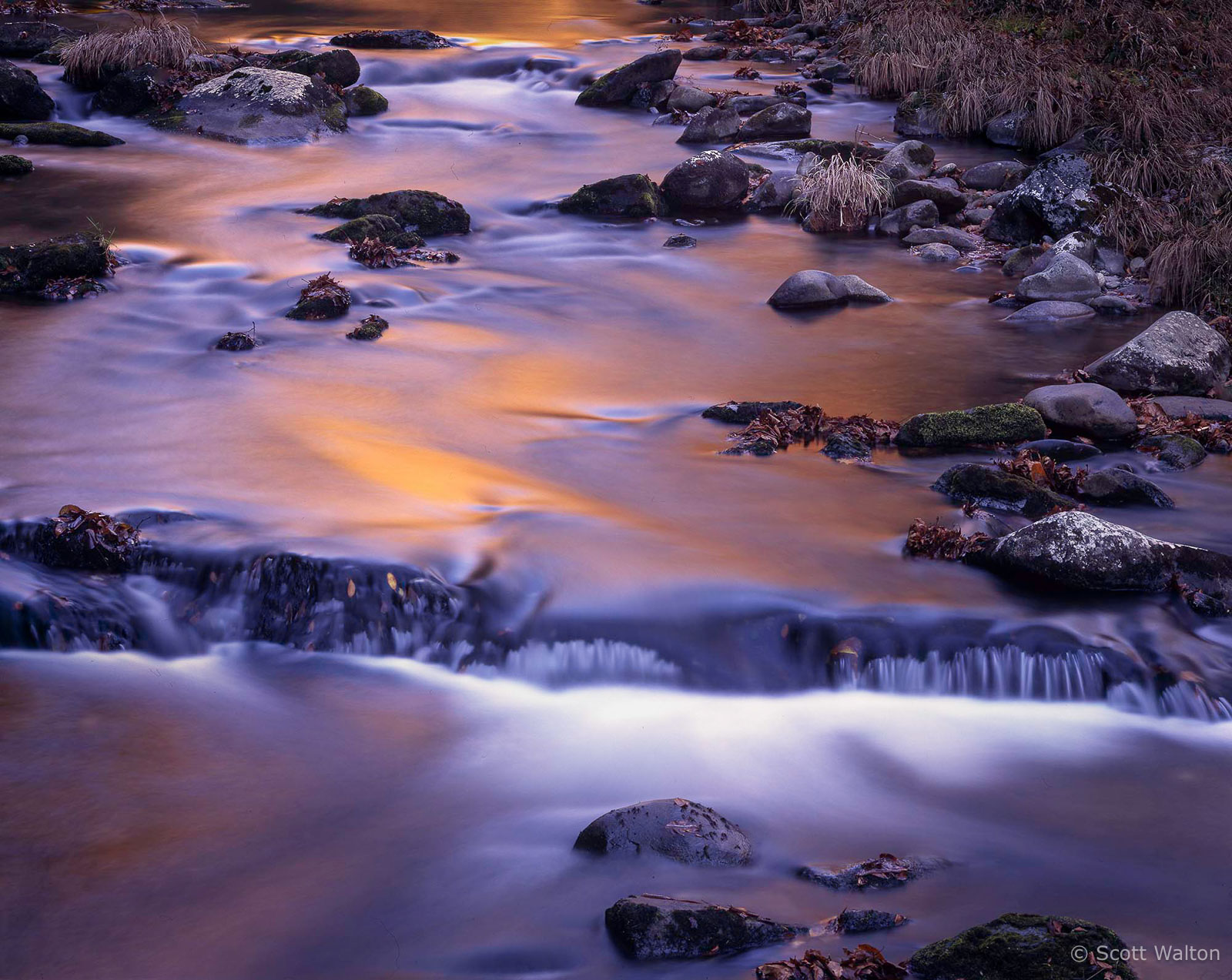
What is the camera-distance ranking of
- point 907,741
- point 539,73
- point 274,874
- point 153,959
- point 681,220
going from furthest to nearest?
1. point 539,73
2. point 681,220
3. point 907,741
4. point 274,874
5. point 153,959

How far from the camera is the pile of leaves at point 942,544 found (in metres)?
6.24

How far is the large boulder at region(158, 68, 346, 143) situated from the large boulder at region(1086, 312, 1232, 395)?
11883 mm

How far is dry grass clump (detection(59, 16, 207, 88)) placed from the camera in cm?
1745

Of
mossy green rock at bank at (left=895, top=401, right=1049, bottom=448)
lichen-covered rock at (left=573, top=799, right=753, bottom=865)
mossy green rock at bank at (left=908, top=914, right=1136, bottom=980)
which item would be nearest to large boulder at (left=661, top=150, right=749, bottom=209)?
mossy green rock at bank at (left=895, top=401, right=1049, bottom=448)

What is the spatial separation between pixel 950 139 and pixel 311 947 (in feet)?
49.2

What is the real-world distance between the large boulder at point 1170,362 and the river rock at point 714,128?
8.70 metres

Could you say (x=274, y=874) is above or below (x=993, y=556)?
below

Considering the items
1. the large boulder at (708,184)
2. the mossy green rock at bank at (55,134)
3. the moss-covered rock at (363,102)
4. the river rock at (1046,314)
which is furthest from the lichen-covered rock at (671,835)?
the moss-covered rock at (363,102)

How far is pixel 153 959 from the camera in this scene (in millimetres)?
3775

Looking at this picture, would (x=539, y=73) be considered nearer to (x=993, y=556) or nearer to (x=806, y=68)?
(x=806, y=68)

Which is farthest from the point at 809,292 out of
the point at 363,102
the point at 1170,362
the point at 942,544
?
the point at 363,102

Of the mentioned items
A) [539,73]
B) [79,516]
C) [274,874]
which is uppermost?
[539,73]

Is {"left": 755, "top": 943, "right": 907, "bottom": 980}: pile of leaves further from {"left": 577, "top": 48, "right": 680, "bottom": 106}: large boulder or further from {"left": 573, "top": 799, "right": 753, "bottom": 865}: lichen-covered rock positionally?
{"left": 577, "top": 48, "right": 680, "bottom": 106}: large boulder

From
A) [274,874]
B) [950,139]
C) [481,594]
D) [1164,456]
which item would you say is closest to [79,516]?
[481,594]
